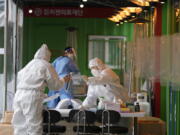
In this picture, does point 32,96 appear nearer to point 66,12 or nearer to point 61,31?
point 61,31

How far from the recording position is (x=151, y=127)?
9.50 metres

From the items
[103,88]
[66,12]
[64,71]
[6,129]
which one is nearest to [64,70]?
[64,71]

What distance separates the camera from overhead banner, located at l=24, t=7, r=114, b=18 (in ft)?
39.6

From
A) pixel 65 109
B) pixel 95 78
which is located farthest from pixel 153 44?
pixel 65 109

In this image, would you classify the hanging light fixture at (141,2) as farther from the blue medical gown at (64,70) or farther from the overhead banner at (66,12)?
the blue medical gown at (64,70)

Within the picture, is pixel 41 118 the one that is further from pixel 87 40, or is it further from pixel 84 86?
pixel 87 40

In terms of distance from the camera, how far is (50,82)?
314 inches

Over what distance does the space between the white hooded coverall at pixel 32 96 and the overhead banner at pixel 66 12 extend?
4123mm

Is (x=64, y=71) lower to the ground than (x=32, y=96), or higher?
higher

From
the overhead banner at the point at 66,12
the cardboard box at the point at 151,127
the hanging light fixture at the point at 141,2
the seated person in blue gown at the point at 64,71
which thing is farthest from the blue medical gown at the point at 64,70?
the overhead banner at the point at 66,12

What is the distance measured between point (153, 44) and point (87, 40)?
2.57 m

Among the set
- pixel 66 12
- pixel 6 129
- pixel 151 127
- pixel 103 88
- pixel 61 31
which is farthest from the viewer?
pixel 66 12

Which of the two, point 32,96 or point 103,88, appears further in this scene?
point 103,88

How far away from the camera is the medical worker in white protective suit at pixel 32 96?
7871 millimetres
